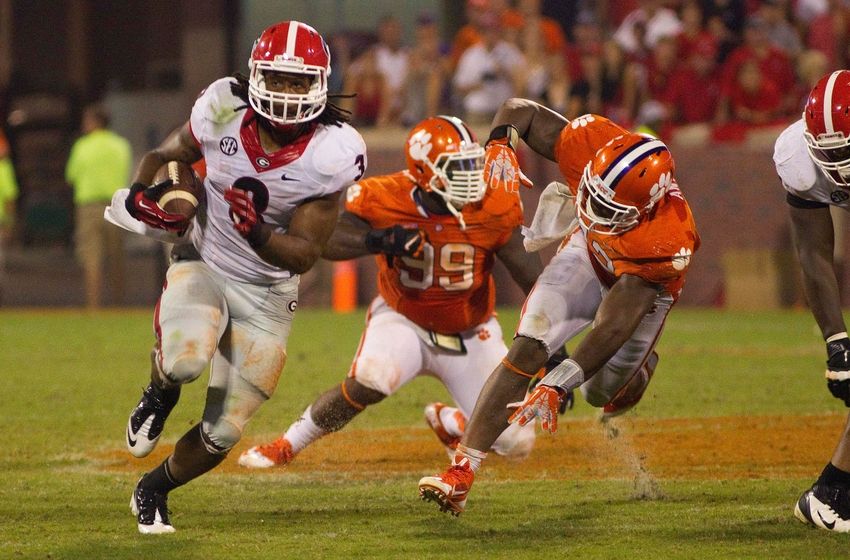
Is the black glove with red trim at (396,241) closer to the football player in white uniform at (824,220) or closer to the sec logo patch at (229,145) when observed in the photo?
the sec logo patch at (229,145)

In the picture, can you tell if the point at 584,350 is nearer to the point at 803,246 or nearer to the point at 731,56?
the point at 803,246

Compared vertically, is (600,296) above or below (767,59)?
above

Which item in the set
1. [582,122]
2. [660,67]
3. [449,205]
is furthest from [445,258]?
[660,67]

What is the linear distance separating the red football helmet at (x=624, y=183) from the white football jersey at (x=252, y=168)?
37.0 inches

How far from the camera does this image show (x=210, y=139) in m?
5.26

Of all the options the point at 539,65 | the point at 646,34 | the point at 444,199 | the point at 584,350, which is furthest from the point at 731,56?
the point at 584,350

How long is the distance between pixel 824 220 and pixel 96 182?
11.3 metres

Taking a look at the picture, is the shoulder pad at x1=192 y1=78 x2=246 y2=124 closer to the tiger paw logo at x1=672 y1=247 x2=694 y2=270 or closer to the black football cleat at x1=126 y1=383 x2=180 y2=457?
the black football cleat at x1=126 y1=383 x2=180 y2=457

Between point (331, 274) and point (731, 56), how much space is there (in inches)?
208

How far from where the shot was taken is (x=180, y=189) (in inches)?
202

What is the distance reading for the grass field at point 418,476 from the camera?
4.89 meters

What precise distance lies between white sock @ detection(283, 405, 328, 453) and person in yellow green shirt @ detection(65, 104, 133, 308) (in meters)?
9.18

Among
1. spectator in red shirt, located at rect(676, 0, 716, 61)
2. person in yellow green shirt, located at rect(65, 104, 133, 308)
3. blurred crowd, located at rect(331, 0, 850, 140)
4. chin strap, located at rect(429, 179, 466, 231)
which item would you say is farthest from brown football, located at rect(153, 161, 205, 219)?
spectator in red shirt, located at rect(676, 0, 716, 61)

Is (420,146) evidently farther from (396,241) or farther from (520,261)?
(520,261)
